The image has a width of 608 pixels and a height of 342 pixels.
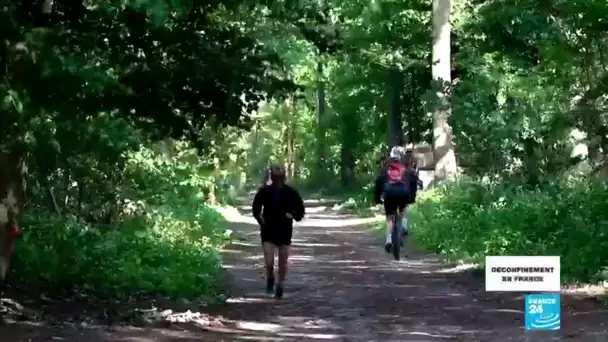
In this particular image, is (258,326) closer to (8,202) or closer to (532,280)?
(8,202)

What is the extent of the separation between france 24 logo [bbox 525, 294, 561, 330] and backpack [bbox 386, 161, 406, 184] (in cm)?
1152

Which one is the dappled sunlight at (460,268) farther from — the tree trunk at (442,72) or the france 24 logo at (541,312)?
the tree trunk at (442,72)

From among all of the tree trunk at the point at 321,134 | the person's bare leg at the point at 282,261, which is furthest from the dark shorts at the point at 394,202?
the tree trunk at the point at 321,134

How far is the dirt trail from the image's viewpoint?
34.2 feet

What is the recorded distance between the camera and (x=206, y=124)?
12.4m

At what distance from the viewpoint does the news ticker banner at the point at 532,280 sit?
611 cm

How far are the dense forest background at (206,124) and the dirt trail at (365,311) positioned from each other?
94 centimetres

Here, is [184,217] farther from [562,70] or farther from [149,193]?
[562,70]

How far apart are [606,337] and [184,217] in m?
13.4

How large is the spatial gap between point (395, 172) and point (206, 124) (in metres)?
6.06

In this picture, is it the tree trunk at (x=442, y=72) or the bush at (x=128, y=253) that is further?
the tree trunk at (x=442, y=72)

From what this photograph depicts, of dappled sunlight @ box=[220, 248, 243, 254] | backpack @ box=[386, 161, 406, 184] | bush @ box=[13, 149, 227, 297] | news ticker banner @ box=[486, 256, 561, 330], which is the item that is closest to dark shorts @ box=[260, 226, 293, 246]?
bush @ box=[13, 149, 227, 297]

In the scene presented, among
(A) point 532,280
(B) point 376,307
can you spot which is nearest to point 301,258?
(B) point 376,307

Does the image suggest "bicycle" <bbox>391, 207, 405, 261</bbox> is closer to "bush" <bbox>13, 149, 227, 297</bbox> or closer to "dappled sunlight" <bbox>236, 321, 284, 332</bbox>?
"bush" <bbox>13, 149, 227, 297</bbox>
